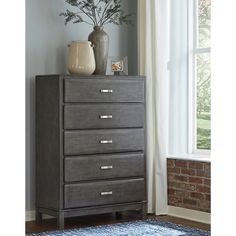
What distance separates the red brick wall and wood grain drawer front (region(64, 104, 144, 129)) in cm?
52

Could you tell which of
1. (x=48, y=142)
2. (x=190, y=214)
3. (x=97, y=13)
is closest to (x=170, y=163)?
(x=190, y=214)

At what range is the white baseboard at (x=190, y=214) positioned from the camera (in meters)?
4.82

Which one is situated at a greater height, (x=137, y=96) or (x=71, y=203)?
(x=137, y=96)

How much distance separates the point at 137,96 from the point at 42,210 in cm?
125

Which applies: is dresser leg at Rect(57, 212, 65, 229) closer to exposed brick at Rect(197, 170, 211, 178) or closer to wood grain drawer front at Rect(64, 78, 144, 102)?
wood grain drawer front at Rect(64, 78, 144, 102)

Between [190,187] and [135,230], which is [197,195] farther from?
[135,230]

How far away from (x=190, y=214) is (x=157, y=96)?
1069mm

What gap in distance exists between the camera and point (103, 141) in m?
4.77

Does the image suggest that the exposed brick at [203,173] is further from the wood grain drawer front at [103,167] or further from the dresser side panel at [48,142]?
the dresser side panel at [48,142]

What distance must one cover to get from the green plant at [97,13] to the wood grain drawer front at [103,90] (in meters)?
0.61
